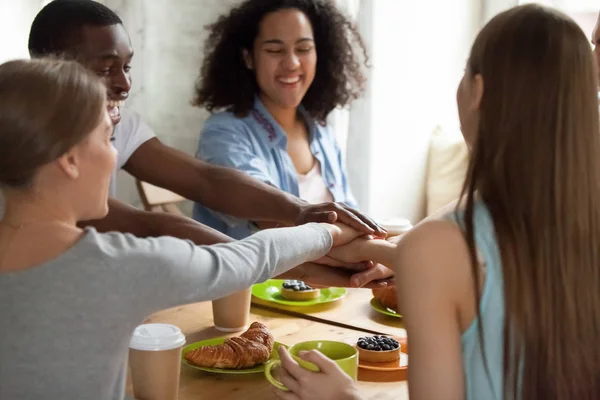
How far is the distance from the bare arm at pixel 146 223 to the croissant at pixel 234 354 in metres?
0.38

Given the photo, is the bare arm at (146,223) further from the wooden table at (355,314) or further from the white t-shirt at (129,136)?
the white t-shirt at (129,136)

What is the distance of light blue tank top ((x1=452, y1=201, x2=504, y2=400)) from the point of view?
3.17 ft

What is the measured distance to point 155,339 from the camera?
46.8 inches

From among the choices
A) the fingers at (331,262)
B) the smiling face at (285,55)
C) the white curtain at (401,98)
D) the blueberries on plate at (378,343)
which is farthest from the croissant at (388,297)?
the white curtain at (401,98)

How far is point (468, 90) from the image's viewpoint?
1036 millimetres

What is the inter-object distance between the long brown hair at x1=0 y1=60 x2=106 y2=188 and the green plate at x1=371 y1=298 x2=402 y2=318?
868 mm

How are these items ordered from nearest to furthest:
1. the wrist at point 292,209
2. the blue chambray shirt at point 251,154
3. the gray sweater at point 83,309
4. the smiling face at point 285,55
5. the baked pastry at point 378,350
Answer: the gray sweater at point 83,309, the baked pastry at point 378,350, the wrist at point 292,209, the blue chambray shirt at point 251,154, the smiling face at point 285,55

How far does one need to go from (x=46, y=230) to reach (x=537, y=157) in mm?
640

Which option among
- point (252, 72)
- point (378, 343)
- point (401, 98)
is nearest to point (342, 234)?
point (378, 343)

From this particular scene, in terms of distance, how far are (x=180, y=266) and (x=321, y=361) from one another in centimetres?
28

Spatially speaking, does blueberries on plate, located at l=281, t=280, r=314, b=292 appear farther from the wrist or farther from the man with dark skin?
the wrist

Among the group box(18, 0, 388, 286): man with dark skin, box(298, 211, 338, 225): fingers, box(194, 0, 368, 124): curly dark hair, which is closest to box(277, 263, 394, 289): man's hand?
box(18, 0, 388, 286): man with dark skin

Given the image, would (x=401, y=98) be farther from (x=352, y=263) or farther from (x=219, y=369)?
(x=219, y=369)

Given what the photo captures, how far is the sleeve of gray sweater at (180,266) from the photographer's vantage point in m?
0.94
